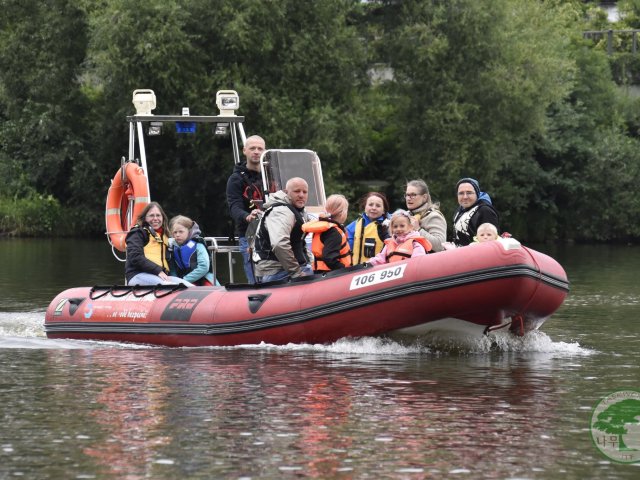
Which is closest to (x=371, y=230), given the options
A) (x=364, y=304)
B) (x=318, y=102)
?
(x=364, y=304)

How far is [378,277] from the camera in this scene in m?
11.6

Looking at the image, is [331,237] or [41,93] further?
[41,93]

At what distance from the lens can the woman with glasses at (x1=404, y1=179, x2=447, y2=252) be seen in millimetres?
12070

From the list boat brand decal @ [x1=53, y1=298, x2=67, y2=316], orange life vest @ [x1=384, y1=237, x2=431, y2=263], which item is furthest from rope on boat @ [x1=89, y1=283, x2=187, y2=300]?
orange life vest @ [x1=384, y1=237, x2=431, y2=263]

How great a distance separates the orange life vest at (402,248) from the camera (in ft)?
38.5

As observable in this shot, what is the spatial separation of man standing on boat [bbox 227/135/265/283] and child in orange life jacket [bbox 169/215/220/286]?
14.8 inches

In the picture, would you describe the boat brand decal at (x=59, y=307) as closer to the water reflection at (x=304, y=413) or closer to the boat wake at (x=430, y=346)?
the boat wake at (x=430, y=346)

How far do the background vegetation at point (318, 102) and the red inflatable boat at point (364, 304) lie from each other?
18.8 m

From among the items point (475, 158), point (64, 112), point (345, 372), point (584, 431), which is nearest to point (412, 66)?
point (475, 158)

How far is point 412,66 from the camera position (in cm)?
3469

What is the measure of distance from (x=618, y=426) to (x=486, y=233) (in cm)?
320

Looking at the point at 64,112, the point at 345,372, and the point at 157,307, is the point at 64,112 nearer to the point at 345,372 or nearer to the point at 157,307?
the point at 157,307

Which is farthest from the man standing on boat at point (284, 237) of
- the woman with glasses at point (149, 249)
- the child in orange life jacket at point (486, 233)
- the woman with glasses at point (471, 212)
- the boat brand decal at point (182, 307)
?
the child in orange life jacket at point (486, 233)

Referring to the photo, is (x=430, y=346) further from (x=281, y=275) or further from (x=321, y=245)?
(x=281, y=275)
